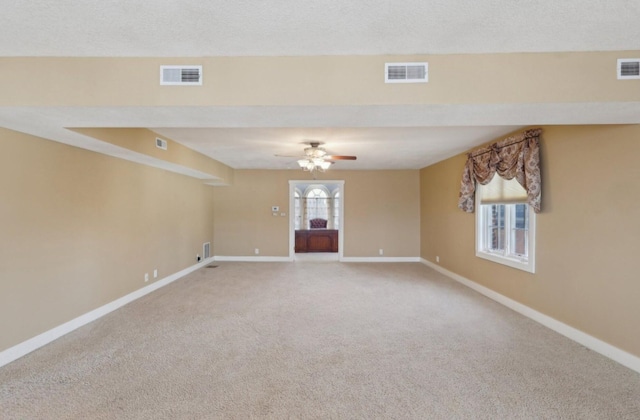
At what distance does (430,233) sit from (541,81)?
5.09m

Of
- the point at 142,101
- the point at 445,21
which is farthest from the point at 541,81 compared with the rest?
the point at 142,101

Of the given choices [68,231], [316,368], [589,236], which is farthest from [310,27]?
[68,231]

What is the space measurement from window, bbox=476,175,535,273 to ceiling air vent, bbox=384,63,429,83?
263cm

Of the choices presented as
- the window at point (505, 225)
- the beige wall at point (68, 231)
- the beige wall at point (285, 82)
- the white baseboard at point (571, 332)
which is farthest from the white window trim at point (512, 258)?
the beige wall at point (68, 231)

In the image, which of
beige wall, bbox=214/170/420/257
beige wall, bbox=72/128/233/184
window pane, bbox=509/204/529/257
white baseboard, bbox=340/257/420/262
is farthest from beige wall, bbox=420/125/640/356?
beige wall, bbox=72/128/233/184

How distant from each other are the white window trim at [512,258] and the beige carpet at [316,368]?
66 centimetres

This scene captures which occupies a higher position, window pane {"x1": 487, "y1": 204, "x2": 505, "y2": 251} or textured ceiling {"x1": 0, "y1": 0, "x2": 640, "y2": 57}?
textured ceiling {"x1": 0, "y1": 0, "x2": 640, "y2": 57}

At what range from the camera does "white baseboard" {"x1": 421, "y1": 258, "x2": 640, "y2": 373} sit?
255 cm

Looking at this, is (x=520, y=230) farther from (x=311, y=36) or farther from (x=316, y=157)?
(x=311, y=36)

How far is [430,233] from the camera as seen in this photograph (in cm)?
682

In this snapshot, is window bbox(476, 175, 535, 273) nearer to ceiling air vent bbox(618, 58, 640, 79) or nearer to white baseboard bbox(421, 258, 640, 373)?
white baseboard bbox(421, 258, 640, 373)

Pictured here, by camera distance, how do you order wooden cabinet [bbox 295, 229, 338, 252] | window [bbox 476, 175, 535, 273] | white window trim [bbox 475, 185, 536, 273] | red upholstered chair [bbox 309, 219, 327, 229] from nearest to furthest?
1. white window trim [bbox 475, 185, 536, 273]
2. window [bbox 476, 175, 535, 273]
3. wooden cabinet [bbox 295, 229, 338, 252]
4. red upholstered chair [bbox 309, 219, 327, 229]

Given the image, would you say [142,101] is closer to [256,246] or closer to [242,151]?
[242,151]

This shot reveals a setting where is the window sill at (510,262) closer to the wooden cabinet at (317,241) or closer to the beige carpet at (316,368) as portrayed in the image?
the beige carpet at (316,368)
